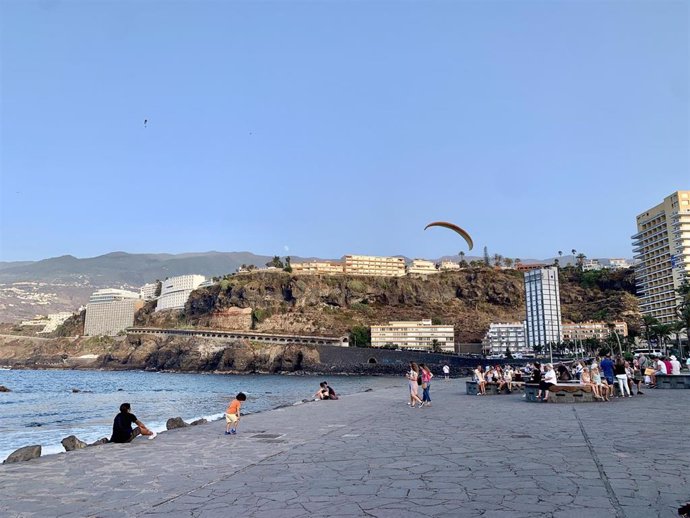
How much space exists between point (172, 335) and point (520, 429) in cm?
14967

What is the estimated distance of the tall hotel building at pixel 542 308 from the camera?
13575cm

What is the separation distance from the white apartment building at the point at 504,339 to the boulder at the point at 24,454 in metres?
138

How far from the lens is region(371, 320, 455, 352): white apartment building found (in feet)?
456

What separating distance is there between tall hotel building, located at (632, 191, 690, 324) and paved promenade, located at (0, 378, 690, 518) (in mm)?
109930

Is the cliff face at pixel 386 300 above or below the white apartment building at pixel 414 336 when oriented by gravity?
above

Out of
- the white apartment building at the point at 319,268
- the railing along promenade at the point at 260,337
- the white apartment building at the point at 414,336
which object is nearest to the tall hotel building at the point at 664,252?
the white apartment building at the point at 414,336

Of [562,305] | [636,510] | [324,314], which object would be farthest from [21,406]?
[562,305]

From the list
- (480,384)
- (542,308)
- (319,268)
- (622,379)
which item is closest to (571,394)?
(622,379)

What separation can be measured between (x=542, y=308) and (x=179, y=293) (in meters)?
122

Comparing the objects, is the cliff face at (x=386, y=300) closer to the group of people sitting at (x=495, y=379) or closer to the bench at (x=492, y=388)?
the group of people sitting at (x=495, y=379)

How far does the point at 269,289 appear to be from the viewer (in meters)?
162

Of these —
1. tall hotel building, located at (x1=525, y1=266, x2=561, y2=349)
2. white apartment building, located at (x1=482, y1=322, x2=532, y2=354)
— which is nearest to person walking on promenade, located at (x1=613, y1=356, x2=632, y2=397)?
tall hotel building, located at (x1=525, y1=266, x2=561, y2=349)

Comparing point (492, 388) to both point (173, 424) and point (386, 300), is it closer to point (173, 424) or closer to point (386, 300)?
point (173, 424)

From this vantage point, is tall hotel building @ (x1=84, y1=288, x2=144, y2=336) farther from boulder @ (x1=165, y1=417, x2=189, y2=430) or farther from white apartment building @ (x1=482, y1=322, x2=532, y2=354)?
boulder @ (x1=165, y1=417, x2=189, y2=430)
